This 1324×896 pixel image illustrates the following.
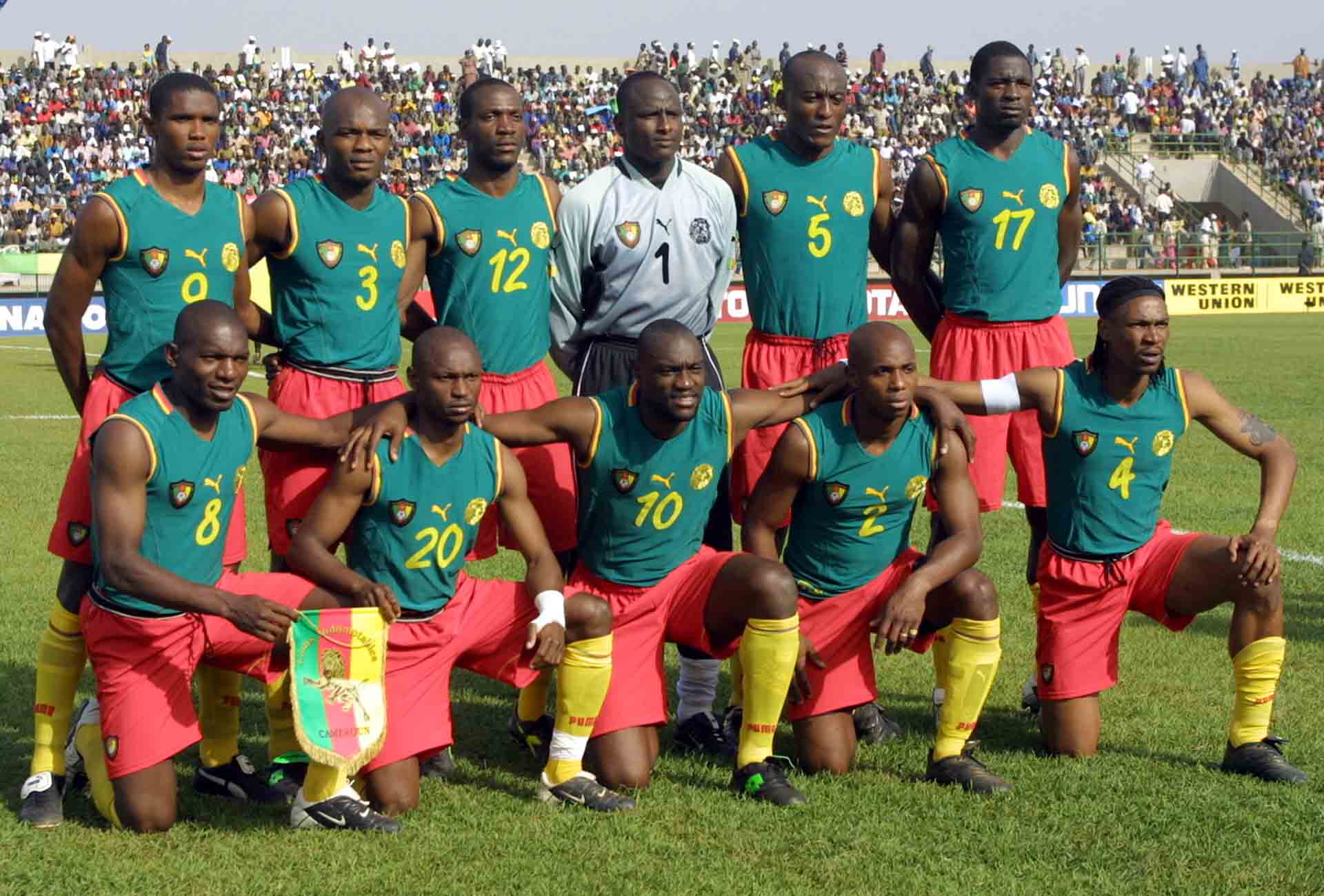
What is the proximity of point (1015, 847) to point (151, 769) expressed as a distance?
8.90ft

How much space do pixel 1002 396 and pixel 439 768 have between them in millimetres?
2468

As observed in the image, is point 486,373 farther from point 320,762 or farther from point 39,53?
point 39,53

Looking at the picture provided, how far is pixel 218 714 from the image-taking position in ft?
19.3

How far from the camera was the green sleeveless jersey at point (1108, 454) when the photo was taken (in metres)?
6.22

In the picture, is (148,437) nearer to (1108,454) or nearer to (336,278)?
(336,278)

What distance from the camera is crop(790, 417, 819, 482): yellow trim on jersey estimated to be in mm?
5978

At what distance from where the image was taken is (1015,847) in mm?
5102

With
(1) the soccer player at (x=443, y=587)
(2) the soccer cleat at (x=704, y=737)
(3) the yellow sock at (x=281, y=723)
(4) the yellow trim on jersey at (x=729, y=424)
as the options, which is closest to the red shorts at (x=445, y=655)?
(1) the soccer player at (x=443, y=587)

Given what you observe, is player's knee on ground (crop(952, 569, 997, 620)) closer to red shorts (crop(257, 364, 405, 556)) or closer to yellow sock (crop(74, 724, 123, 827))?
red shorts (crop(257, 364, 405, 556))

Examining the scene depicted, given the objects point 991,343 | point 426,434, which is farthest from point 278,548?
point 991,343

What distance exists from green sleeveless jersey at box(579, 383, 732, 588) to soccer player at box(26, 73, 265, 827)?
1429 mm

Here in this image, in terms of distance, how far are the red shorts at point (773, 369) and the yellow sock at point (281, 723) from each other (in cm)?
199

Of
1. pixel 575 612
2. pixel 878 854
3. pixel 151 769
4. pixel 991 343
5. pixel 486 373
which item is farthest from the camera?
pixel 991 343

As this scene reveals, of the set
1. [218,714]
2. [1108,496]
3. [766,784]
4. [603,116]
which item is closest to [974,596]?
[1108,496]
